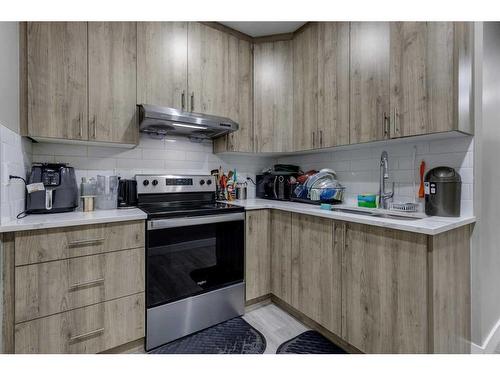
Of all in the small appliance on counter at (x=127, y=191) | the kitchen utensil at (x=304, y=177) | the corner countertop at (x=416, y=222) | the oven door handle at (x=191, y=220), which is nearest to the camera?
the corner countertop at (x=416, y=222)

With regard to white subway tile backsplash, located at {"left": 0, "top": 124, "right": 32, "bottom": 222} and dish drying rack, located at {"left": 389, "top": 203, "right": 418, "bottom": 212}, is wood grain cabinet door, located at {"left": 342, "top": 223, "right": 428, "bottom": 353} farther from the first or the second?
white subway tile backsplash, located at {"left": 0, "top": 124, "right": 32, "bottom": 222}

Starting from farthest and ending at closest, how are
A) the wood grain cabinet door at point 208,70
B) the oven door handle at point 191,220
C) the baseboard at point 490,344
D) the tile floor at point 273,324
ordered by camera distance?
1. the wood grain cabinet door at point 208,70
2. the tile floor at point 273,324
3. the oven door handle at point 191,220
4. the baseboard at point 490,344

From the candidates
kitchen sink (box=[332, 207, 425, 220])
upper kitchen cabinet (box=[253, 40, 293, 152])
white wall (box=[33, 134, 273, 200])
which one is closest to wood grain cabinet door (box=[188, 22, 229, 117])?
upper kitchen cabinet (box=[253, 40, 293, 152])

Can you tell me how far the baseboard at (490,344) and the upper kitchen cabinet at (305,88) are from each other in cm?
167

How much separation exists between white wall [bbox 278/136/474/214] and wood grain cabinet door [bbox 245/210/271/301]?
0.83 m

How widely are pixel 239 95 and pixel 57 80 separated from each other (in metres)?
1.37

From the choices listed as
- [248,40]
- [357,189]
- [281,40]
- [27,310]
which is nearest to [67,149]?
[27,310]

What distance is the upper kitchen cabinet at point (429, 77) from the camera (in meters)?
1.31

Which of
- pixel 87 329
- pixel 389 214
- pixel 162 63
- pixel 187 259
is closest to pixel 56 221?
pixel 87 329

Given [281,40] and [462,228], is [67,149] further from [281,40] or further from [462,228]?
[462,228]

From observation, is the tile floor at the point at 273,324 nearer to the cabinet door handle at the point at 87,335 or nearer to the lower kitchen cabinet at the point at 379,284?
the lower kitchen cabinet at the point at 379,284

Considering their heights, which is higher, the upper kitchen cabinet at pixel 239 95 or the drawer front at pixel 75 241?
the upper kitchen cabinet at pixel 239 95

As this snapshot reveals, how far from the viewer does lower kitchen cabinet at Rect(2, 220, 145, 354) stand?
1215 millimetres

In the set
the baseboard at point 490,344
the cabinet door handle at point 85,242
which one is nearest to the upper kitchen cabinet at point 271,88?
the cabinet door handle at point 85,242
